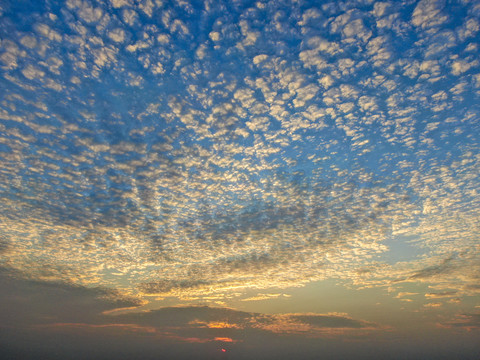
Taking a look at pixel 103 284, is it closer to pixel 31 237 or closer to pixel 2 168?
pixel 31 237

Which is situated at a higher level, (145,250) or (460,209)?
(460,209)

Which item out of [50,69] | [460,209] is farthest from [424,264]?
[50,69]

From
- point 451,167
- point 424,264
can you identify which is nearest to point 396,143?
point 451,167

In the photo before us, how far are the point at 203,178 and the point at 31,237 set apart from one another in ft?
65.0

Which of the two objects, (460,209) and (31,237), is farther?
(31,237)

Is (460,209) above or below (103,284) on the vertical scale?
above

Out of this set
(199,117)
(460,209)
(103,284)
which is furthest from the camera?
(103,284)

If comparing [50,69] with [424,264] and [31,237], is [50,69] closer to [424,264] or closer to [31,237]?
[31,237]

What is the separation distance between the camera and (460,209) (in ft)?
60.4

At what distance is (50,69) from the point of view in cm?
942

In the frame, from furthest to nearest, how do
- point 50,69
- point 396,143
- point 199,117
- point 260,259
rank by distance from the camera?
point 260,259, point 396,143, point 199,117, point 50,69

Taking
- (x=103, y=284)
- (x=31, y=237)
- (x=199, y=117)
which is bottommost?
(x=103, y=284)

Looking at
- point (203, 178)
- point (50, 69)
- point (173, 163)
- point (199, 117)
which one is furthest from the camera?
point (203, 178)

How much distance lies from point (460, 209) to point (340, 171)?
1168 centimetres
